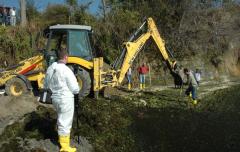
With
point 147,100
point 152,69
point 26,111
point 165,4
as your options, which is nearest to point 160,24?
point 165,4

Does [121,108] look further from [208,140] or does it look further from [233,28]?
[233,28]

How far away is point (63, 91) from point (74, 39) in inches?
326

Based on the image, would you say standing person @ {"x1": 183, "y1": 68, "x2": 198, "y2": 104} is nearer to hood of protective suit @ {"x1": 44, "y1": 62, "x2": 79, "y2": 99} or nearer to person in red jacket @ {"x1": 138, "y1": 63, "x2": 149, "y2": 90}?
person in red jacket @ {"x1": 138, "y1": 63, "x2": 149, "y2": 90}

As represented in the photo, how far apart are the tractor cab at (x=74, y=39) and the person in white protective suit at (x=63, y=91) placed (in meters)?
7.97

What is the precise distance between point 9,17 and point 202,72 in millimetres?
12935

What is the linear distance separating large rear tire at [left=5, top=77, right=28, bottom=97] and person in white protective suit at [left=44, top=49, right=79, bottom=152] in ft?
25.5

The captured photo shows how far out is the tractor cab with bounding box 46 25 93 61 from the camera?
58.9ft

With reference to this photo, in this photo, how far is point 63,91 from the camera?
9.91 m

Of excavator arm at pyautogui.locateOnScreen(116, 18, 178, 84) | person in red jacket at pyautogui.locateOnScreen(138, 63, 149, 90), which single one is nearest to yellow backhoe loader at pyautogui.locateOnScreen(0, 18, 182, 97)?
excavator arm at pyautogui.locateOnScreen(116, 18, 178, 84)

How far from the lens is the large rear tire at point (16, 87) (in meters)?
17.5

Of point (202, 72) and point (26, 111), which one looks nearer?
point (26, 111)

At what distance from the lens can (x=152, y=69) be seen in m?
28.3

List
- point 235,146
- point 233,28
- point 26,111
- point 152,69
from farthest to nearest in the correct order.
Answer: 1. point 233,28
2. point 152,69
3. point 26,111
4. point 235,146

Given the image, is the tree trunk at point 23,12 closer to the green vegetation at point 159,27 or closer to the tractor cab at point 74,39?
the green vegetation at point 159,27
